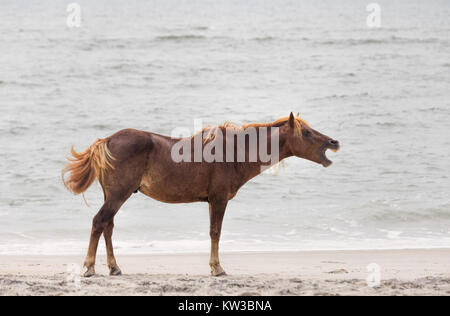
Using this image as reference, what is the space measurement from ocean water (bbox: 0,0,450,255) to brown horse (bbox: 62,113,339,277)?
70cm

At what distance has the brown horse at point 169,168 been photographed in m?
6.01

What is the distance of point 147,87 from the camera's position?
806 inches

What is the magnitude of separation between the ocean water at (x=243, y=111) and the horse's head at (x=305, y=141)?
0.65m

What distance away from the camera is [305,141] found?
21.4 ft

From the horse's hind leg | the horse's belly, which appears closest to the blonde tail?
the horse's hind leg

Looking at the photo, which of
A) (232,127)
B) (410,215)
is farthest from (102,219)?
(410,215)

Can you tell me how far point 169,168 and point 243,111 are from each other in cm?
1194

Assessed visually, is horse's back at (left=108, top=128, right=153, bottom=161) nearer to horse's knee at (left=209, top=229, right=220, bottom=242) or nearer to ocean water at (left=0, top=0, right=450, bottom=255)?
horse's knee at (left=209, top=229, right=220, bottom=242)

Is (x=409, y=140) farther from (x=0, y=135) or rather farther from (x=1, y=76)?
(x=1, y=76)

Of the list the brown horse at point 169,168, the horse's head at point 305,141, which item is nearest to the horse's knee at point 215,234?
the brown horse at point 169,168

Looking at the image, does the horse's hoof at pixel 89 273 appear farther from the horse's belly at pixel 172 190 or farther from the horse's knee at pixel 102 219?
the horse's belly at pixel 172 190

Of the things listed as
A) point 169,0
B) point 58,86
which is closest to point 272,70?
point 58,86

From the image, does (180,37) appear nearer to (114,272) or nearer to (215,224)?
(215,224)

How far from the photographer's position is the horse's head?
256 inches
